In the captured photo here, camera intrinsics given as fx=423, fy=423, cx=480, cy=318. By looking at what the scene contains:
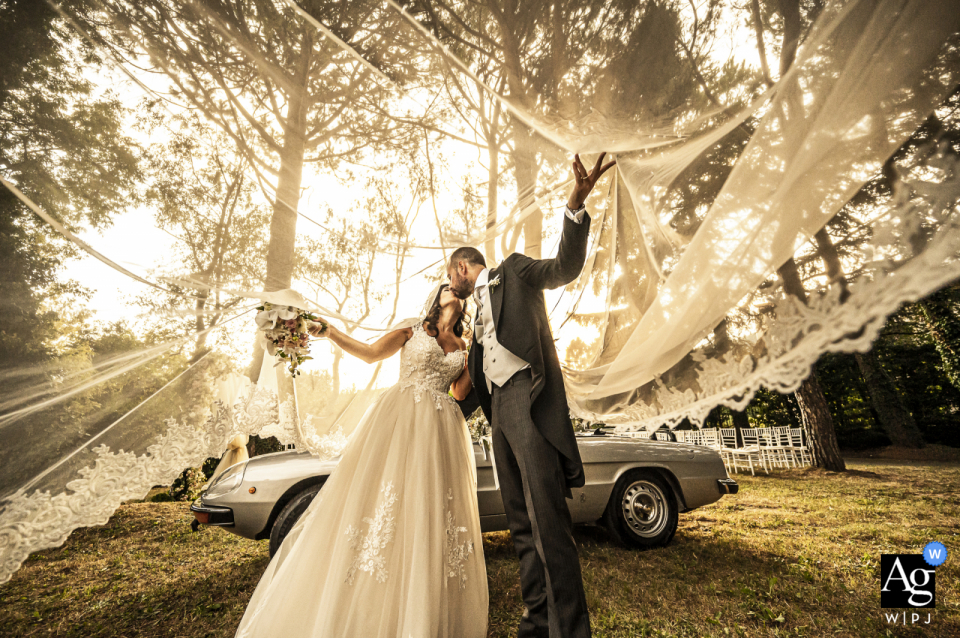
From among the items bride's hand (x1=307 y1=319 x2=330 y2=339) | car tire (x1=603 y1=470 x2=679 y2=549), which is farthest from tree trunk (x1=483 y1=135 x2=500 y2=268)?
car tire (x1=603 y1=470 x2=679 y2=549)

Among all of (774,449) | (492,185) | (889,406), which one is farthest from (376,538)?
(889,406)

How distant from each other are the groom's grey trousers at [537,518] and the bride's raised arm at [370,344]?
1.00m

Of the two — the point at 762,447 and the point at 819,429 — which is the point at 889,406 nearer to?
the point at 762,447

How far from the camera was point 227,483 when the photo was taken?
3570 mm

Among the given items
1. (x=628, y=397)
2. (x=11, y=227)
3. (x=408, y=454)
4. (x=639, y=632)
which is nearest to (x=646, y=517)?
(x=639, y=632)

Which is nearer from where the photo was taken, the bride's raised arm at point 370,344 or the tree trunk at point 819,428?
the bride's raised arm at point 370,344

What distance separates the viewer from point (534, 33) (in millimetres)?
1938

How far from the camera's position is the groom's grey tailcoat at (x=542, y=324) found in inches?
79.7

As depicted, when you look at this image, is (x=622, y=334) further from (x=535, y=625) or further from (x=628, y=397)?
(x=535, y=625)

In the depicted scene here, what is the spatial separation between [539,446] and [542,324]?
64 cm

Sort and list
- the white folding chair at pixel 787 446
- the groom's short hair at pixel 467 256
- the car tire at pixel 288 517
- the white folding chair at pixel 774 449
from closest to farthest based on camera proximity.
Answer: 1. the groom's short hair at pixel 467 256
2. the car tire at pixel 288 517
3. the white folding chair at pixel 787 446
4. the white folding chair at pixel 774 449

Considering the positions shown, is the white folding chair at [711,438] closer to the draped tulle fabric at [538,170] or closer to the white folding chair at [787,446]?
the white folding chair at [787,446]

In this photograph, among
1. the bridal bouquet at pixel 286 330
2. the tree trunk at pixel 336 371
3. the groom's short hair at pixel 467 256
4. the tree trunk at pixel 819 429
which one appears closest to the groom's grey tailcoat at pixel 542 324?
the groom's short hair at pixel 467 256

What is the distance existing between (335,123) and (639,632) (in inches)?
134
